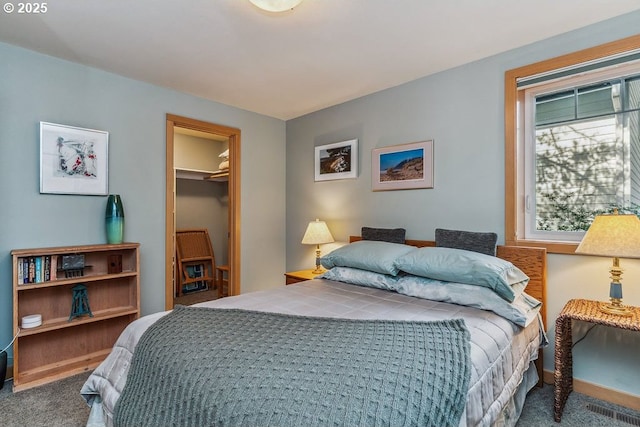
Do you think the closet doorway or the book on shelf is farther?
the closet doorway

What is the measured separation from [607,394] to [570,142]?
1664mm

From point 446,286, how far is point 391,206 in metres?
1.21

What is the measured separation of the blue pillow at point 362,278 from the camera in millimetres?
2253

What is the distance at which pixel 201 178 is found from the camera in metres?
5.09

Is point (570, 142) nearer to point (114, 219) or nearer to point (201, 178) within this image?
point (114, 219)

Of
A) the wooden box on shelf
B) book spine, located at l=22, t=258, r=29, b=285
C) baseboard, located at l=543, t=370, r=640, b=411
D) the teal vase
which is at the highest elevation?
the teal vase

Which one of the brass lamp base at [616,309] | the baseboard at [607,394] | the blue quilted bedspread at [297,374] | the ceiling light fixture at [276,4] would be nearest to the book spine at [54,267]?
the blue quilted bedspread at [297,374]

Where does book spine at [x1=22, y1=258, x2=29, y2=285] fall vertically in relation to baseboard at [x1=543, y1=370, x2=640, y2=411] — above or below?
above

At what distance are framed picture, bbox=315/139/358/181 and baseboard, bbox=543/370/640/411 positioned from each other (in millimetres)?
2405

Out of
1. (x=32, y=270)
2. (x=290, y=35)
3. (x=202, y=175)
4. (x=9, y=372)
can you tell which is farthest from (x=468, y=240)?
(x=202, y=175)

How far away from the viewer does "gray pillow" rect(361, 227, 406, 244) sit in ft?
9.28

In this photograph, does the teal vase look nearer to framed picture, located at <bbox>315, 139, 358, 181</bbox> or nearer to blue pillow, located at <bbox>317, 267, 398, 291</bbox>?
blue pillow, located at <bbox>317, 267, 398, 291</bbox>

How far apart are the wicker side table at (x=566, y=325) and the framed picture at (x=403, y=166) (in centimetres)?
134

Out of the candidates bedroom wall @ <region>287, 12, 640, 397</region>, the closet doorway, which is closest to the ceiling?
bedroom wall @ <region>287, 12, 640, 397</region>
